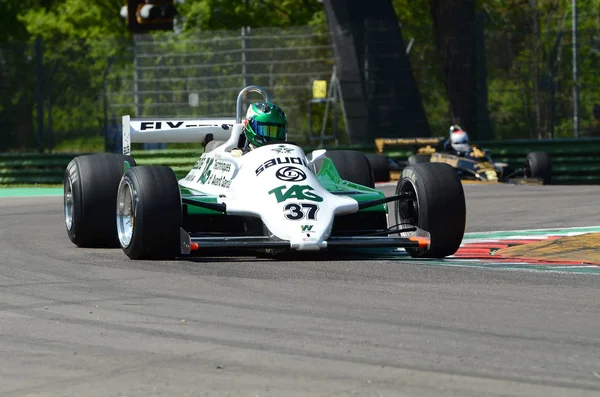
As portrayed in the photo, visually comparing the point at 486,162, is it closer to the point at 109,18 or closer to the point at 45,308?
the point at 45,308

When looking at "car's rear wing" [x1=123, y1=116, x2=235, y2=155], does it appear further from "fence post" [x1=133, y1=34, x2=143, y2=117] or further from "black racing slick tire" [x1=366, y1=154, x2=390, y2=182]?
"fence post" [x1=133, y1=34, x2=143, y2=117]

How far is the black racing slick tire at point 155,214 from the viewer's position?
995 cm

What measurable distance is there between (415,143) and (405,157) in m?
0.64

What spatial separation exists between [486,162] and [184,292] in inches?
640

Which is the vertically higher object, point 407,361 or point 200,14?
point 200,14

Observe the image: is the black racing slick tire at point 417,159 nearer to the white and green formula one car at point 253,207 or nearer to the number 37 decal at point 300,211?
the white and green formula one car at point 253,207

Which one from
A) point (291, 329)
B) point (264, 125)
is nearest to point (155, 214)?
point (264, 125)

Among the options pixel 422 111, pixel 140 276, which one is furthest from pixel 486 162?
pixel 140 276

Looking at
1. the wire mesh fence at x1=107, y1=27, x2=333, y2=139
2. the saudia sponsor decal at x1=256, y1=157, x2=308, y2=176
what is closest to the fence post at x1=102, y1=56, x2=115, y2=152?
the wire mesh fence at x1=107, y1=27, x2=333, y2=139

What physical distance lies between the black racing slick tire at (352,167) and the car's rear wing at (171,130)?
3.49 ft

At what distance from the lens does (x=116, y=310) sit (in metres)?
7.50

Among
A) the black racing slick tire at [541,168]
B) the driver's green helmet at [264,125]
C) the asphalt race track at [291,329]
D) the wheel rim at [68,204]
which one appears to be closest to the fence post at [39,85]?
the black racing slick tire at [541,168]

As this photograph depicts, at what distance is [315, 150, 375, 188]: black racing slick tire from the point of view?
1273 cm

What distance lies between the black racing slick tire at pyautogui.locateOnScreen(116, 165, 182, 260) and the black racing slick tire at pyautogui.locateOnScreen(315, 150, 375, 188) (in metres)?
2.83
